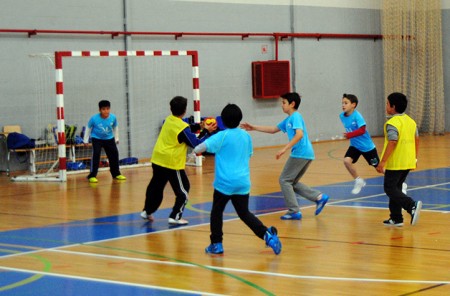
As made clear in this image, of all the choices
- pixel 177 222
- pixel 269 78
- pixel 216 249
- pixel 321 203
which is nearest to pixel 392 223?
pixel 321 203

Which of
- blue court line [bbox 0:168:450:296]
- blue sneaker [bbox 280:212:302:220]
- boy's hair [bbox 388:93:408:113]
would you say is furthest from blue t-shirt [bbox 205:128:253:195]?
blue sneaker [bbox 280:212:302:220]

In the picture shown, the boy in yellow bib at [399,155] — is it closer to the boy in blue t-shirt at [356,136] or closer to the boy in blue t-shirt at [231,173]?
the boy in blue t-shirt at [231,173]

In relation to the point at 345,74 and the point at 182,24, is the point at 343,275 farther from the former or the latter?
the point at 345,74

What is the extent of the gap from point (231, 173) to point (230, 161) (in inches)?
5.3

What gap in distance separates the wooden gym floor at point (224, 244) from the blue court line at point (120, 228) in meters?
0.02

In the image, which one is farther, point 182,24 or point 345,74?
point 345,74

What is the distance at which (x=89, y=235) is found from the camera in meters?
10.8

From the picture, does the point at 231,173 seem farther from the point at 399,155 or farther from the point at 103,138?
the point at 103,138

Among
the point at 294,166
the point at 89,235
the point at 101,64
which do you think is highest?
the point at 101,64

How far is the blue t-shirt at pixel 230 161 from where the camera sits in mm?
9078

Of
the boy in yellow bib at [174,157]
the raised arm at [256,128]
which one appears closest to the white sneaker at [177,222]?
the boy in yellow bib at [174,157]

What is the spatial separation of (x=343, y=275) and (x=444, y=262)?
45.9 inches

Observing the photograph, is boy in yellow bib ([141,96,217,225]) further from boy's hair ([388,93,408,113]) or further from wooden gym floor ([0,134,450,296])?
boy's hair ([388,93,408,113])

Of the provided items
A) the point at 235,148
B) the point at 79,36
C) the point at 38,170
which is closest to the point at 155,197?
the point at 235,148
